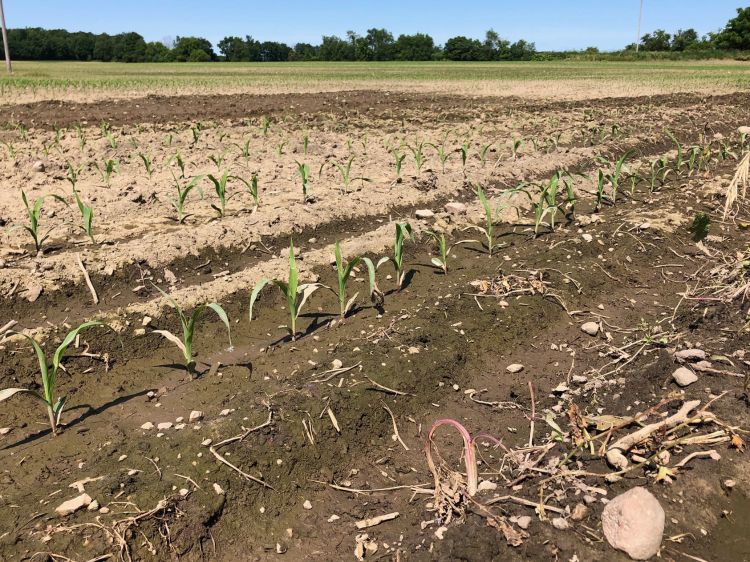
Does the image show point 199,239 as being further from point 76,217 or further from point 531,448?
point 531,448

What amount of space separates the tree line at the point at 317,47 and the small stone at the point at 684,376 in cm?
7962

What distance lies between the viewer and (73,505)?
224 cm

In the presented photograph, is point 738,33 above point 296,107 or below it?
above

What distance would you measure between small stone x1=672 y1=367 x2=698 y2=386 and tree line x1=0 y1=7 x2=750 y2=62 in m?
79.6

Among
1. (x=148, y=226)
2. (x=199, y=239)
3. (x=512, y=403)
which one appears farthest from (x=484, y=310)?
(x=148, y=226)

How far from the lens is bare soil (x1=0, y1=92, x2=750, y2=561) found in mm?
2258

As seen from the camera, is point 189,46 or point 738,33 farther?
point 189,46

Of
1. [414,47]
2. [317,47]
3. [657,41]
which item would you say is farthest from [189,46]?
[657,41]

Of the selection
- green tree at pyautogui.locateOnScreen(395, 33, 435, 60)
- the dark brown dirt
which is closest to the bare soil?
the dark brown dirt

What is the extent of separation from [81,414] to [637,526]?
107 inches

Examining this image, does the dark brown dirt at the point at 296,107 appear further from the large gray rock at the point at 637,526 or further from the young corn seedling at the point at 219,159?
the large gray rock at the point at 637,526

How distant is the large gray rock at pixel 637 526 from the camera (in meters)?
1.99

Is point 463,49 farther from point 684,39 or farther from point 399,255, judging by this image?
point 399,255

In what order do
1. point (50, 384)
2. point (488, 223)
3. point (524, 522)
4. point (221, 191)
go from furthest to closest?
point (221, 191), point (488, 223), point (50, 384), point (524, 522)
